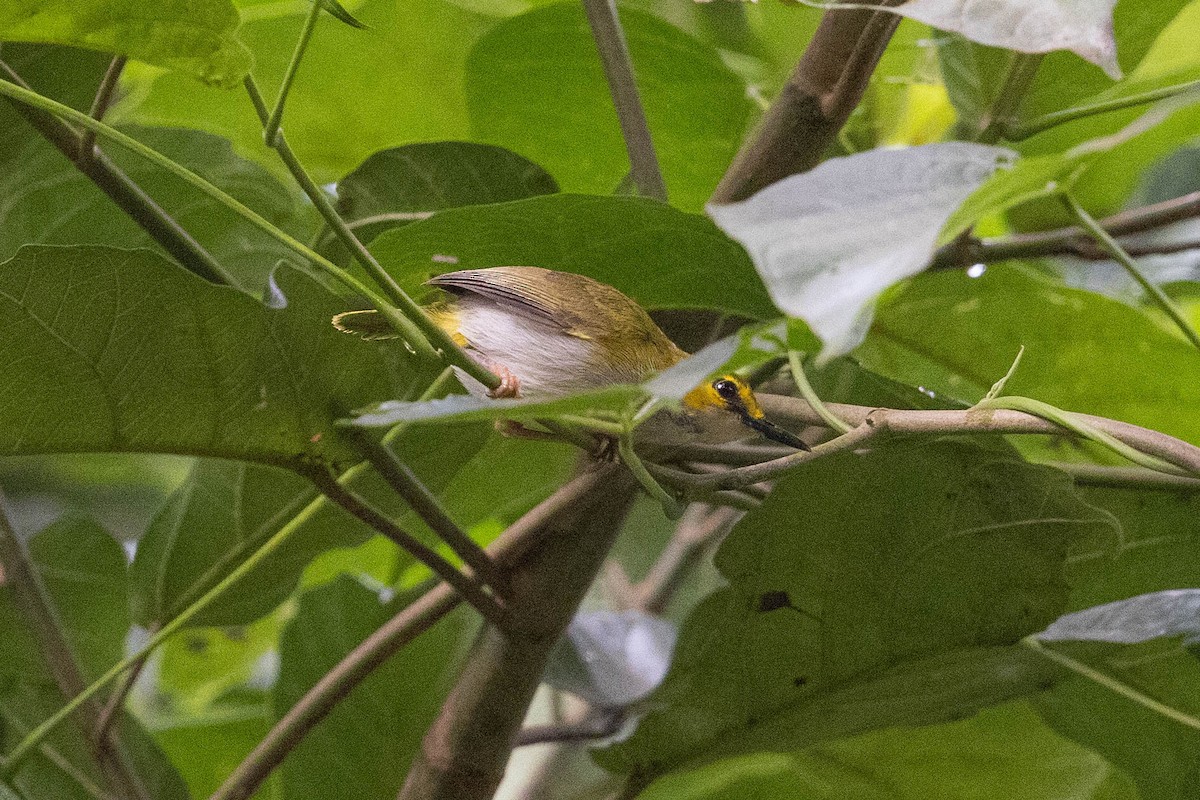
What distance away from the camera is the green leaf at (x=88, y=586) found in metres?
1.19

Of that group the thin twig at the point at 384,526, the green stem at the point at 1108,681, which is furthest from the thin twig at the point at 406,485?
the green stem at the point at 1108,681

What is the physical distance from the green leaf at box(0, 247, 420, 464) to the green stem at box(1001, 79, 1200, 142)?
0.51 metres

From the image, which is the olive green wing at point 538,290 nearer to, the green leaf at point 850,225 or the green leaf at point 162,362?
the green leaf at point 162,362

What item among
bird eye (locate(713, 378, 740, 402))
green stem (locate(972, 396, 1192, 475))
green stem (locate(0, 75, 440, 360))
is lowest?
bird eye (locate(713, 378, 740, 402))

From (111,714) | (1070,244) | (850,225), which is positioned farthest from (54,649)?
(1070,244)

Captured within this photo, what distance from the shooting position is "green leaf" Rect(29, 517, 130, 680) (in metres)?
1.19

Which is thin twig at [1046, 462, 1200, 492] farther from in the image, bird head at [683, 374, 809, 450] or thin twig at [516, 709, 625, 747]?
thin twig at [516, 709, 625, 747]

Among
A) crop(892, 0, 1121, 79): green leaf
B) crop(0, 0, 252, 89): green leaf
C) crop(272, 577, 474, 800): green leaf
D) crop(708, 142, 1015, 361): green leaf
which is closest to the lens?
crop(708, 142, 1015, 361): green leaf

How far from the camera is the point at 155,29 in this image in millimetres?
621

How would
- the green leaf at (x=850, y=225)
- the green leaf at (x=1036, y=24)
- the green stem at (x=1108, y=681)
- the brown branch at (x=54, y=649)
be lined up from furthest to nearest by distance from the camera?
the brown branch at (x=54, y=649) < the green stem at (x=1108, y=681) < the green leaf at (x=1036, y=24) < the green leaf at (x=850, y=225)

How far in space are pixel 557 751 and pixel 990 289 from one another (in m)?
0.86

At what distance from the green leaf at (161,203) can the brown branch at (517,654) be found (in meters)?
0.40

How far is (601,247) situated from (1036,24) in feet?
1.07

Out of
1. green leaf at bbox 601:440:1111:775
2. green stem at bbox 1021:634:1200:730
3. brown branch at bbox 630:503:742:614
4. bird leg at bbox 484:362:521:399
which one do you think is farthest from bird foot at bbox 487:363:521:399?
brown branch at bbox 630:503:742:614
